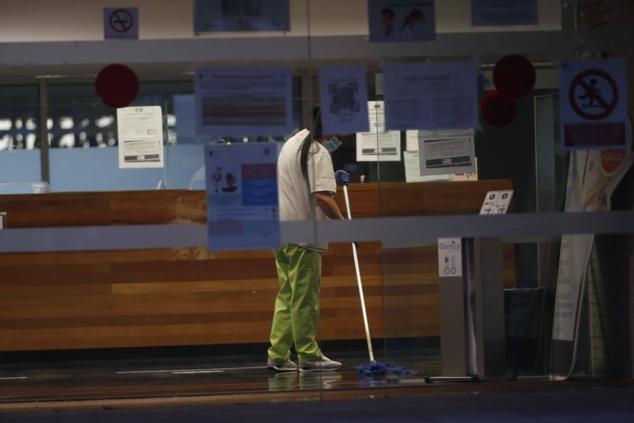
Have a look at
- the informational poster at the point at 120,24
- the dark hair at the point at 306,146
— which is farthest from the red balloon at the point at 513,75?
the informational poster at the point at 120,24

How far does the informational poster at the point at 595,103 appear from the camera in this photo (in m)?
6.20

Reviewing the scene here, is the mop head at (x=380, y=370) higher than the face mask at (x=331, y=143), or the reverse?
the face mask at (x=331, y=143)

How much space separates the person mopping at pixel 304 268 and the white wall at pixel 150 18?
0.77 m

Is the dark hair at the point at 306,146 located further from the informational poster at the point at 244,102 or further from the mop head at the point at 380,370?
the mop head at the point at 380,370

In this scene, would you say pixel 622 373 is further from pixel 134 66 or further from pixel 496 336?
pixel 134 66

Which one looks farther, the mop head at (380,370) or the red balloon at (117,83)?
the mop head at (380,370)

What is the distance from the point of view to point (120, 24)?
609 centimetres

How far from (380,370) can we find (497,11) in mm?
2299

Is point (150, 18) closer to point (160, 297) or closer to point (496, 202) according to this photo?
point (496, 202)

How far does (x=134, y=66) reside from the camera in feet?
20.1

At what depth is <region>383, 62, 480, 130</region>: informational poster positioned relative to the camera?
240 inches

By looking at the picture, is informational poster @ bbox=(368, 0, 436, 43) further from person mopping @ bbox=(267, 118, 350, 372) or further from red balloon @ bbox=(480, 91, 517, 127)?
person mopping @ bbox=(267, 118, 350, 372)

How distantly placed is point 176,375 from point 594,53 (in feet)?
10.6

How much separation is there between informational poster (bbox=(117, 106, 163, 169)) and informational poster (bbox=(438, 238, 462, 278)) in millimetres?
1606
